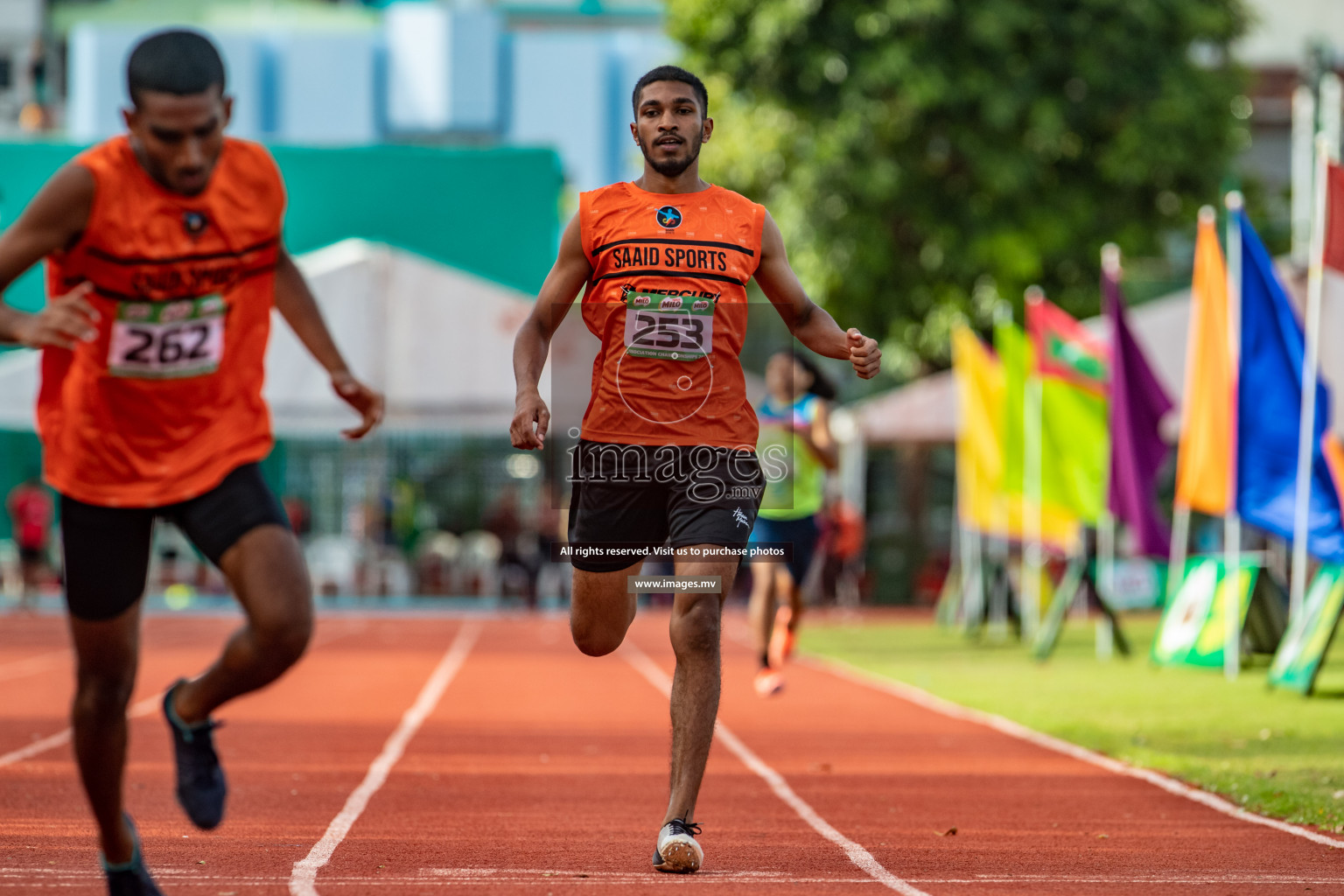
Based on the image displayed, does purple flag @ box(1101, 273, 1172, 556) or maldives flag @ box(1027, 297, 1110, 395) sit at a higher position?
maldives flag @ box(1027, 297, 1110, 395)

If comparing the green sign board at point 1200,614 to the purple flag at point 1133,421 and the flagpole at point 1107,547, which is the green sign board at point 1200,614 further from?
the flagpole at point 1107,547

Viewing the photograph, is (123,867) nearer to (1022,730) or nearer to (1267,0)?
(1022,730)

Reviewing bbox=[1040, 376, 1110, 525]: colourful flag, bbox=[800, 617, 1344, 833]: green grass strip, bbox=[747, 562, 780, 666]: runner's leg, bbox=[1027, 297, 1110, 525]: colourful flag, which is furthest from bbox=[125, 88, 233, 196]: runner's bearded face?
bbox=[1027, 297, 1110, 525]: colourful flag

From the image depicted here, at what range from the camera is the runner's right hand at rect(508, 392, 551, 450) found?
217 inches

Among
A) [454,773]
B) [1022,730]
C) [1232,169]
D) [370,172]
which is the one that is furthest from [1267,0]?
[454,773]

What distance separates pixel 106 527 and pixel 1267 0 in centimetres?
4253

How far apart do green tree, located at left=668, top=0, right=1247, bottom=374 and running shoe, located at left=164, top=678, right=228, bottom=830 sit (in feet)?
73.9

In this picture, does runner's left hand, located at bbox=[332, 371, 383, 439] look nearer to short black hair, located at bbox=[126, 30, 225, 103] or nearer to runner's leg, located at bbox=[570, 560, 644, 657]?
short black hair, located at bbox=[126, 30, 225, 103]

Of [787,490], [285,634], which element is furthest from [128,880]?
[787,490]

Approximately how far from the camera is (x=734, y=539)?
18.8 ft

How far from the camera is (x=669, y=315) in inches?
225

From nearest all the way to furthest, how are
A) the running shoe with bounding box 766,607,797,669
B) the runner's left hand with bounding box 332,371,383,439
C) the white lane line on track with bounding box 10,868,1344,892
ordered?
the runner's left hand with bounding box 332,371,383,439, the white lane line on track with bounding box 10,868,1344,892, the running shoe with bounding box 766,607,797,669

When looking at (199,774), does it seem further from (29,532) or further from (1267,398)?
(29,532)

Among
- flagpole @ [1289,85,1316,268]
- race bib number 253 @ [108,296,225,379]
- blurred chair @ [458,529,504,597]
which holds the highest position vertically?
flagpole @ [1289,85,1316,268]
